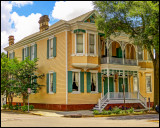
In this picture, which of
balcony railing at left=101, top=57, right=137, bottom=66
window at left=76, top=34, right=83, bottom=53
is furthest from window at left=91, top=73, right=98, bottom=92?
window at left=76, top=34, right=83, bottom=53

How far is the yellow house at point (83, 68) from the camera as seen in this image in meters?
24.4

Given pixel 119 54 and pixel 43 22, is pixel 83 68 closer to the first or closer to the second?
pixel 119 54

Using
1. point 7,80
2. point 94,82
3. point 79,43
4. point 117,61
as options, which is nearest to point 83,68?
point 94,82

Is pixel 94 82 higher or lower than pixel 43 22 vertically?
lower

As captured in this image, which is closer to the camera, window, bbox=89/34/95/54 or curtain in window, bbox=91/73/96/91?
window, bbox=89/34/95/54

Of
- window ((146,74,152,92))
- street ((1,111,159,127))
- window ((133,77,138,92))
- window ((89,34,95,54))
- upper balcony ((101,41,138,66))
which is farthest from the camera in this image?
window ((146,74,152,92))

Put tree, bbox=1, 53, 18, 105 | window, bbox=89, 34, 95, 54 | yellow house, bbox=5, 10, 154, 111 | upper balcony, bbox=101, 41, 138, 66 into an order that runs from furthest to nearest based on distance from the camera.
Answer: upper balcony, bbox=101, 41, 138, 66, tree, bbox=1, 53, 18, 105, window, bbox=89, 34, 95, 54, yellow house, bbox=5, 10, 154, 111

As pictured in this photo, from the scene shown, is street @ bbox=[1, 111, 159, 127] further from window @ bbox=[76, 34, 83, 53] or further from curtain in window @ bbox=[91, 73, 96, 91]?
window @ bbox=[76, 34, 83, 53]

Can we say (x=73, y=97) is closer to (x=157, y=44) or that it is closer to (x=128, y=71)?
(x=128, y=71)

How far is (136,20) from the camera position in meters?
22.6

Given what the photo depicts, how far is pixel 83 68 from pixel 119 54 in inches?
226

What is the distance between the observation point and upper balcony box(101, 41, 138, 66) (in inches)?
1030

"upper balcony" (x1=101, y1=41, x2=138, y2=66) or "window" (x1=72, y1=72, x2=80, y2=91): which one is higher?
"upper balcony" (x1=101, y1=41, x2=138, y2=66)

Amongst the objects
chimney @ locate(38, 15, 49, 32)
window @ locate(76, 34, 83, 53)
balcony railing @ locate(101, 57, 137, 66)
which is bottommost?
balcony railing @ locate(101, 57, 137, 66)
